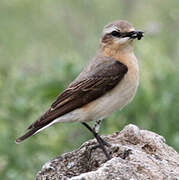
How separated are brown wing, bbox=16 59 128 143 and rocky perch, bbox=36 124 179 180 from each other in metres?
0.63

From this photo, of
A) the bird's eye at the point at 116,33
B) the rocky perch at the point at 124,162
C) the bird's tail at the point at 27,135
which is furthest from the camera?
the bird's eye at the point at 116,33

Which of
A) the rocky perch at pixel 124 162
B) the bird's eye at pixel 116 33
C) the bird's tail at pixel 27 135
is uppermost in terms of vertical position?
the bird's eye at pixel 116 33

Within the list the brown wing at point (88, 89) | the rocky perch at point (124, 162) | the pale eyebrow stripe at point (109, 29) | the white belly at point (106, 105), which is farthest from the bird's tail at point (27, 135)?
the pale eyebrow stripe at point (109, 29)

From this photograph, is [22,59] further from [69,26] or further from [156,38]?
[156,38]

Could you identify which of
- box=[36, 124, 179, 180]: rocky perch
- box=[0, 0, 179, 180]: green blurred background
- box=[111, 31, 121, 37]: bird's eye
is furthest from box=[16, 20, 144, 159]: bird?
box=[0, 0, 179, 180]: green blurred background

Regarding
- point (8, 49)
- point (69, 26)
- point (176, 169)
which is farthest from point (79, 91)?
point (8, 49)

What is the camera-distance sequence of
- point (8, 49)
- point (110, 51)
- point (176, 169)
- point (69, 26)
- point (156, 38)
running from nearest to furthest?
point (176, 169) < point (110, 51) < point (156, 38) < point (69, 26) < point (8, 49)

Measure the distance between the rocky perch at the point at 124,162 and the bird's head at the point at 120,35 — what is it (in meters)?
1.42

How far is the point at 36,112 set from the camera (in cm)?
1088

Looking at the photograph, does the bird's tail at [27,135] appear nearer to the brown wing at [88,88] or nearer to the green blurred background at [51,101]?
the brown wing at [88,88]

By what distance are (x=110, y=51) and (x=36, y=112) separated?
6.63 ft

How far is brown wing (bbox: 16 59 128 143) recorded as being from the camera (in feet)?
28.8

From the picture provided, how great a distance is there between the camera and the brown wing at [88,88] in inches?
345

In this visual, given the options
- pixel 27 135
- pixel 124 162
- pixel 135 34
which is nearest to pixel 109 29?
pixel 135 34
